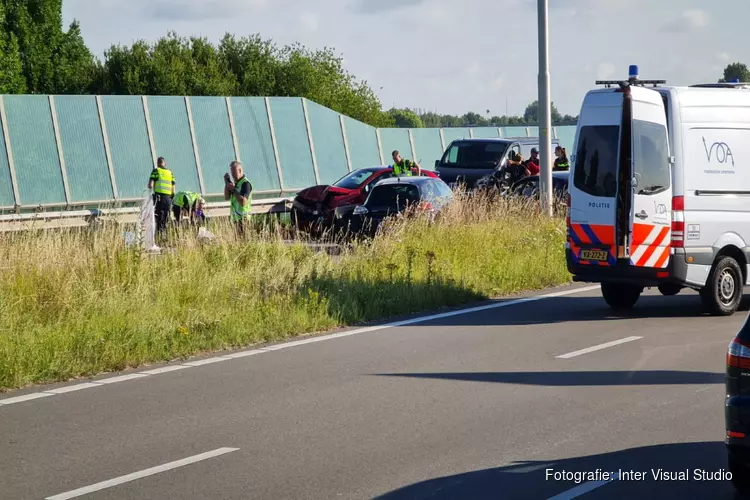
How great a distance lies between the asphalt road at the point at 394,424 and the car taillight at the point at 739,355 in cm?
88

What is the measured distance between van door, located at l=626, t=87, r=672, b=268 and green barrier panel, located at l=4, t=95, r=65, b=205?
58.3ft

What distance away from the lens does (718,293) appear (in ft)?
49.0

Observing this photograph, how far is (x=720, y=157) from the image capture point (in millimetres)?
14961

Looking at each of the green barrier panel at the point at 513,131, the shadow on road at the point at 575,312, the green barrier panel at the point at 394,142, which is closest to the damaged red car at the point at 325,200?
the shadow on road at the point at 575,312

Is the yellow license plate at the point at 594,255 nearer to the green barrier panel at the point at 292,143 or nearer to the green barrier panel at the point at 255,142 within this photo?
the green barrier panel at the point at 255,142

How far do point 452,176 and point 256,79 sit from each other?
41157 mm

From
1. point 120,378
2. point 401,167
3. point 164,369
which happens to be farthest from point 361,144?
point 120,378

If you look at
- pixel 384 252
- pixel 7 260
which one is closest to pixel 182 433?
pixel 7 260

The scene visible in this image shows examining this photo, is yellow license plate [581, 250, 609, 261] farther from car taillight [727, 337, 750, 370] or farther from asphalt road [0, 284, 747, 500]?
car taillight [727, 337, 750, 370]

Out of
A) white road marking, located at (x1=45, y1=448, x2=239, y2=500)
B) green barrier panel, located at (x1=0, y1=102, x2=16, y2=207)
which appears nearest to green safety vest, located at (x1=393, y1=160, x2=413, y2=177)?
green barrier panel, located at (x1=0, y1=102, x2=16, y2=207)

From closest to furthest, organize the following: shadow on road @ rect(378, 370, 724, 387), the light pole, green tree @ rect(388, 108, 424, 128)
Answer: shadow on road @ rect(378, 370, 724, 387) < the light pole < green tree @ rect(388, 108, 424, 128)

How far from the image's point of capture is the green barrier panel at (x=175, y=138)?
32.6 meters

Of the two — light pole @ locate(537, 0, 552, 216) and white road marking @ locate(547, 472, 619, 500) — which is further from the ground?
light pole @ locate(537, 0, 552, 216)

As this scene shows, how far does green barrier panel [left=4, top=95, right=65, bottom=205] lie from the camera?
1120 inches
